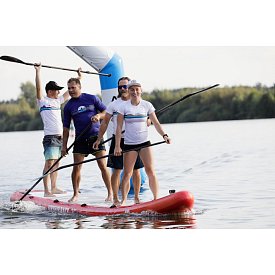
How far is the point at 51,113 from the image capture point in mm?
8523

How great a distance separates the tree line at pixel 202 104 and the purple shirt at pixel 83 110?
1.55 m

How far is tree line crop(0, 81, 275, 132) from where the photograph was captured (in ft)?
31.9

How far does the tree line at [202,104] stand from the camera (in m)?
9.73

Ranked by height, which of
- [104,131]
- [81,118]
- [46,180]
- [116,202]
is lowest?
[116,202]

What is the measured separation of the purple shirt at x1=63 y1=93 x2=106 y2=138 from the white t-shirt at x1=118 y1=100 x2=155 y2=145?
0.59 meters

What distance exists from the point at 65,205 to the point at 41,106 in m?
1.05

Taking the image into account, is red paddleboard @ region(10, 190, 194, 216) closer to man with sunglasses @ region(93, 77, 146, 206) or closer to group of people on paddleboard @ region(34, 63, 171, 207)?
group of people on paddleboard @ region(34, 63, 171, 207)

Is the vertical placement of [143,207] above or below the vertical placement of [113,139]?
below

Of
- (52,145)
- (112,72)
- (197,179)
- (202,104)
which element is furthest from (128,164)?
(197,179)

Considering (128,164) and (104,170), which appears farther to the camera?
(104,170)

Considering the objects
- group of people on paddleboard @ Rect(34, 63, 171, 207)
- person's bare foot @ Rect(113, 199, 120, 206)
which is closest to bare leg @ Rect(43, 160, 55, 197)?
group of people on paddleboard @ Rect(34, 63, 171, 207)

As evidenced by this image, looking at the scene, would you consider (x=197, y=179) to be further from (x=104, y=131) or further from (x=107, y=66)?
(x=104, y=131)

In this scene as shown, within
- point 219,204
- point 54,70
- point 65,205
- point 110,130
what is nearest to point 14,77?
point 54,70

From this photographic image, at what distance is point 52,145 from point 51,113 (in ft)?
1.02
